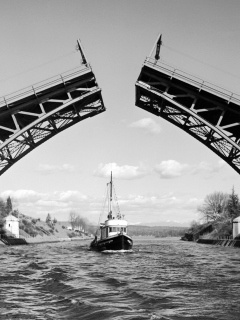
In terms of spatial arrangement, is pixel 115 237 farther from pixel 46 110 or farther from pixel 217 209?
pixel 217 209

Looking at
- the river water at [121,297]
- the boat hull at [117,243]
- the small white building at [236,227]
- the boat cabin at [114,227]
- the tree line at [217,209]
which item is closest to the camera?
the river water at [121,297]

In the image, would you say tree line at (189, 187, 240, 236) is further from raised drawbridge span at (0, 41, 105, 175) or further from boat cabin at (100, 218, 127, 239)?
raised drawbridge span at (0, 41, 105, 175)

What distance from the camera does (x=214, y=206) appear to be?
Result: 9056 centimetres

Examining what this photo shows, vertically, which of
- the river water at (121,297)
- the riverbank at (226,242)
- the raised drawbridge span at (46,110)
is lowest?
the riverbank at (226,242)

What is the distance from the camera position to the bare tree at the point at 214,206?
8826 centimetres

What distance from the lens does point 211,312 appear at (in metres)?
9.66

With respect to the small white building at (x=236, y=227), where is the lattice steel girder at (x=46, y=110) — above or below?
above

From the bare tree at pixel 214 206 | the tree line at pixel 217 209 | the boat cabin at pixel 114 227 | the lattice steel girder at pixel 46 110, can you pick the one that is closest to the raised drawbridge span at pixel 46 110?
the lattice steel girder at pixel 46 110

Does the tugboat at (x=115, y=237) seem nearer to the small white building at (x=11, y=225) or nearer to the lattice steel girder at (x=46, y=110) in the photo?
the lattice steel girder at (x=46, y=110)

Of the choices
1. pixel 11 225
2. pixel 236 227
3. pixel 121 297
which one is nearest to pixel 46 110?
pixel 121 297

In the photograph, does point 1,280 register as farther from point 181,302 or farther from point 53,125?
point 53,125

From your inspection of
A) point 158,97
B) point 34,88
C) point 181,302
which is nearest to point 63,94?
point 34,88

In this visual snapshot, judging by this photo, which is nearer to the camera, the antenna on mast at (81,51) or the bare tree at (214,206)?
the antenna on mast at (81,51)

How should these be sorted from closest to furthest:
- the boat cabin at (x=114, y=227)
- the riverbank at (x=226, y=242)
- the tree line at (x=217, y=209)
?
the boat cabin at (x=114, y=227), the riverbank at (x=226, y=242), the tree line at (x=217, y=209)
